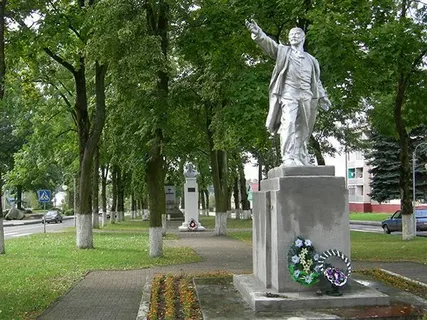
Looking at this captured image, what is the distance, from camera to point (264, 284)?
8.51 m

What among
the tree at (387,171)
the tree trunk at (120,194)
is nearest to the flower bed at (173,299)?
the tree trunk at (120,194)

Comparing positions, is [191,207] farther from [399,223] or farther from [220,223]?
[399,223]

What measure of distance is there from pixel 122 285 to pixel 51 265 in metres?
3.78

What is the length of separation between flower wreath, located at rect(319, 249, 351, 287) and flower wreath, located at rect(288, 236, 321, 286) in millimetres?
108

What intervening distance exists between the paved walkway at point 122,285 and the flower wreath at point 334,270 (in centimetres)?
288

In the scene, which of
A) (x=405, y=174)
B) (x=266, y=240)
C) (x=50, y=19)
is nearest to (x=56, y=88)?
(x=50, y=19)

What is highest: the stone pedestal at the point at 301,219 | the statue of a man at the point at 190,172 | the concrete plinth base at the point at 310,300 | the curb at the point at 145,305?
the statue of a man at the point at 190,172

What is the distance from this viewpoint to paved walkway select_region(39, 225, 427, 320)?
875cm

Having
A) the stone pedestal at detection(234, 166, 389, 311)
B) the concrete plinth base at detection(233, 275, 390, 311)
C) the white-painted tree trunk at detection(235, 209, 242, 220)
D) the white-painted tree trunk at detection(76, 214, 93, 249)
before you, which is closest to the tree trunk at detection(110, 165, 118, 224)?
the white-painted tree trunk at detection(235, 209, 242, 220)

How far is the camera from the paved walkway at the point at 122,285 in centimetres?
875

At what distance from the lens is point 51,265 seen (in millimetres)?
14438

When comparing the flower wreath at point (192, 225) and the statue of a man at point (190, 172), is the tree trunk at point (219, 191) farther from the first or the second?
the statue of a man at point (190, 172)

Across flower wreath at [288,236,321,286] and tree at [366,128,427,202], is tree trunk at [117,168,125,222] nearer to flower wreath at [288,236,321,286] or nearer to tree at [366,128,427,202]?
tree at [366,128,427,202]

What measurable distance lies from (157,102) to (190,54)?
2034 millimetres
